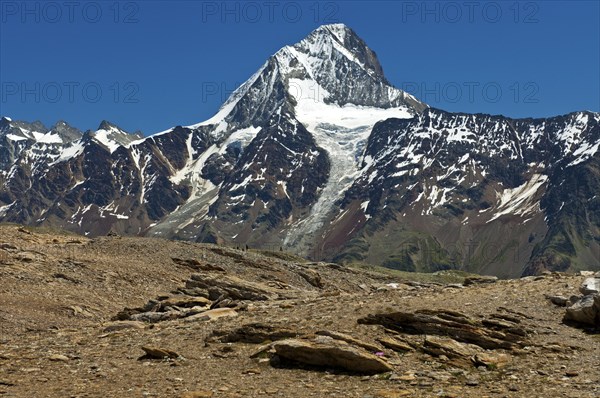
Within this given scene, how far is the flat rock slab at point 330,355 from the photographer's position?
931 inches

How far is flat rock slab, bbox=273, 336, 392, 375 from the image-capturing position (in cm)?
2366

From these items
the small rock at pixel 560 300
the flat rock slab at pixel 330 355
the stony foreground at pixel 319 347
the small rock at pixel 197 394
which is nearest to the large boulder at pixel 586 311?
the stony foreground at pixel 319 347

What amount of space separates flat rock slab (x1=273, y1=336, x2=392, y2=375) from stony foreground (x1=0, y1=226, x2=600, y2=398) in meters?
0.03

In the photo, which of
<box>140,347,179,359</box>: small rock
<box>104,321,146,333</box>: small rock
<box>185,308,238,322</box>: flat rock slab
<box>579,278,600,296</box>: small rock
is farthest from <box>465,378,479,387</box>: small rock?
<box>104,321,146,333</box>: small rock

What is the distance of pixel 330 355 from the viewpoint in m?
24.1

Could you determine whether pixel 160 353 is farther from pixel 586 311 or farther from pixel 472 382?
pixel 586 311

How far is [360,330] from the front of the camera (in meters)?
27.1

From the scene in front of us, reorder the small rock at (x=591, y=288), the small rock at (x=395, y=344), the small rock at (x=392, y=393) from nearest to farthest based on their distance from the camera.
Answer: the small rock at (x=392, y=393) < the small rock at (x=395, y=344) < the small rock at (x=591, y=288)

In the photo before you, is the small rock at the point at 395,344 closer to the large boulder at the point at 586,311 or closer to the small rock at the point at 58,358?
the large boulder at the point at 586,311

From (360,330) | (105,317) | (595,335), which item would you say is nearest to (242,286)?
(105,317)

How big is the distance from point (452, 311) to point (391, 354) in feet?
12.2

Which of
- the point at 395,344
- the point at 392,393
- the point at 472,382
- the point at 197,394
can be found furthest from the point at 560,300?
the point at 197,394

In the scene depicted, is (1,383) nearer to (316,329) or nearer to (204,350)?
(204,350)

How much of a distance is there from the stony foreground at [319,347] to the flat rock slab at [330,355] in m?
0.03
